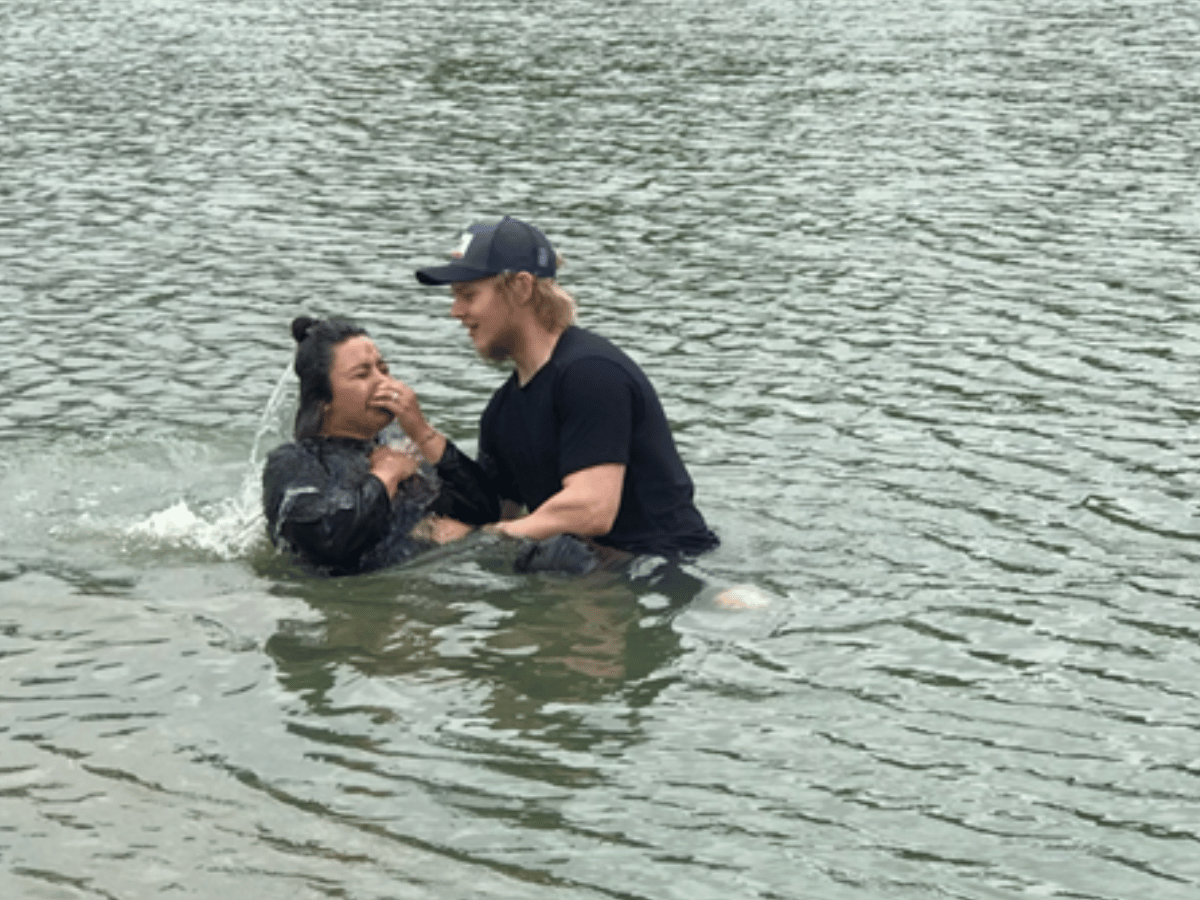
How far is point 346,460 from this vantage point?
1149cm

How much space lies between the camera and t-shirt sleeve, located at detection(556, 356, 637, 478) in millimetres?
11000

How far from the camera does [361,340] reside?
11.5 m

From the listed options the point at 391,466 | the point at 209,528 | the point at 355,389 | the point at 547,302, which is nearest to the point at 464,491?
the point at 391,466

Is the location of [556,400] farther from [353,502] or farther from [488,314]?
[353,502]

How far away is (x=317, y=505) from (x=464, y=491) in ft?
3.47

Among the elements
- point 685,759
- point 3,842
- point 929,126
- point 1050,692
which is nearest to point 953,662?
point 1050,692

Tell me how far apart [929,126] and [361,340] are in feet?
73.5

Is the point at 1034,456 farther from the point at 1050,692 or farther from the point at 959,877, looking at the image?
the point at 959,877

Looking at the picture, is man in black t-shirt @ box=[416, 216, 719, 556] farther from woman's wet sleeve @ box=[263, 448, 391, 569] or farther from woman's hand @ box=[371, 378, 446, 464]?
woman's wet sleeve @ box=[263, 448, 391, 569]

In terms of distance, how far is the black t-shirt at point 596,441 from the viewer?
11031 millimetres

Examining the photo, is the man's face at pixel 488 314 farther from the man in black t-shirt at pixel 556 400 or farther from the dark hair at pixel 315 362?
the dark hair at pixel 315 362

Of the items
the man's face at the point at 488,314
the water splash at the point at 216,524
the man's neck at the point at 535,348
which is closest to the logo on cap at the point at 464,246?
the man's face at the point at 488,314

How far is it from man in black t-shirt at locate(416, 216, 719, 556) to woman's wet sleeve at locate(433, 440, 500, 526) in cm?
31

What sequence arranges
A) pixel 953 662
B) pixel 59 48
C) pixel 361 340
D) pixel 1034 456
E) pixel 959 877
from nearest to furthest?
pixel 959 877 → pixel 953 662 → pixel 361 340 → pixel 1034 456 → pixel 59 48
